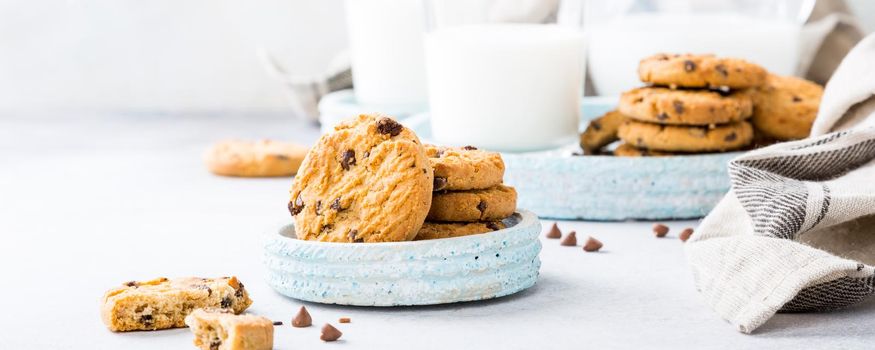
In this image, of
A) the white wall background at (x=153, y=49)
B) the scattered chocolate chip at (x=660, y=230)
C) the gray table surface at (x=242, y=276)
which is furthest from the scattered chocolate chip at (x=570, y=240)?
the white wall background at (x=153, y=49)

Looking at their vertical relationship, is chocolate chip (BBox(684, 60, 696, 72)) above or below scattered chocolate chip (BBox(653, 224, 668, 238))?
above

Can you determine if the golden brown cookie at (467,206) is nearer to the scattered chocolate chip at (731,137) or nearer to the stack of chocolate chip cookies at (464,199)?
the stack of chocolate chip cookies at (464,199)

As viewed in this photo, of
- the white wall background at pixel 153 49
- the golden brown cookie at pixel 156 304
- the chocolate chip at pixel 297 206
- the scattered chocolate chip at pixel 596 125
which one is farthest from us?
the white wall background at pixel 153 49

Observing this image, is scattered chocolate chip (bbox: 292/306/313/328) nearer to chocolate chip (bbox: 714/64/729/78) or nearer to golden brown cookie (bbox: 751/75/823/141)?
chocolate chip (bbox: 714/64/729/78)

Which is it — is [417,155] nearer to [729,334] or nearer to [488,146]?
[729,334]

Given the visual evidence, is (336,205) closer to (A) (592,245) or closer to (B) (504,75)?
(A) (592,245)

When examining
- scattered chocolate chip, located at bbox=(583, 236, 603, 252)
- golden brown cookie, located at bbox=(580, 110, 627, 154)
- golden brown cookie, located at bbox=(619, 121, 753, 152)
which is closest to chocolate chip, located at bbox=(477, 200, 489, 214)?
scattered chocolate chip, located at bbox=(583, 236, 603, 252)

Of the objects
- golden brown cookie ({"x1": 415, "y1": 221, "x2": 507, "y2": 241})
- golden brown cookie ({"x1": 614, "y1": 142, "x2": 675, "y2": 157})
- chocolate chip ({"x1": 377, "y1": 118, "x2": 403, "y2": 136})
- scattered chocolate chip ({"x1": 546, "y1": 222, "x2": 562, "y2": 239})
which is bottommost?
scattered chocolate chip ({"x1": 546, "y1": 222, "x2": 562, "y2": 239})

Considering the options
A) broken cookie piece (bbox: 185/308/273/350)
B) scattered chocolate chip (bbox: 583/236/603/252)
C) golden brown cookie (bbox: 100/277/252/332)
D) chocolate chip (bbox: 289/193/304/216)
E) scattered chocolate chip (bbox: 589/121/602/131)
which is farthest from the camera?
scattered chocolate chip (bbox: 589/121/602/131)
